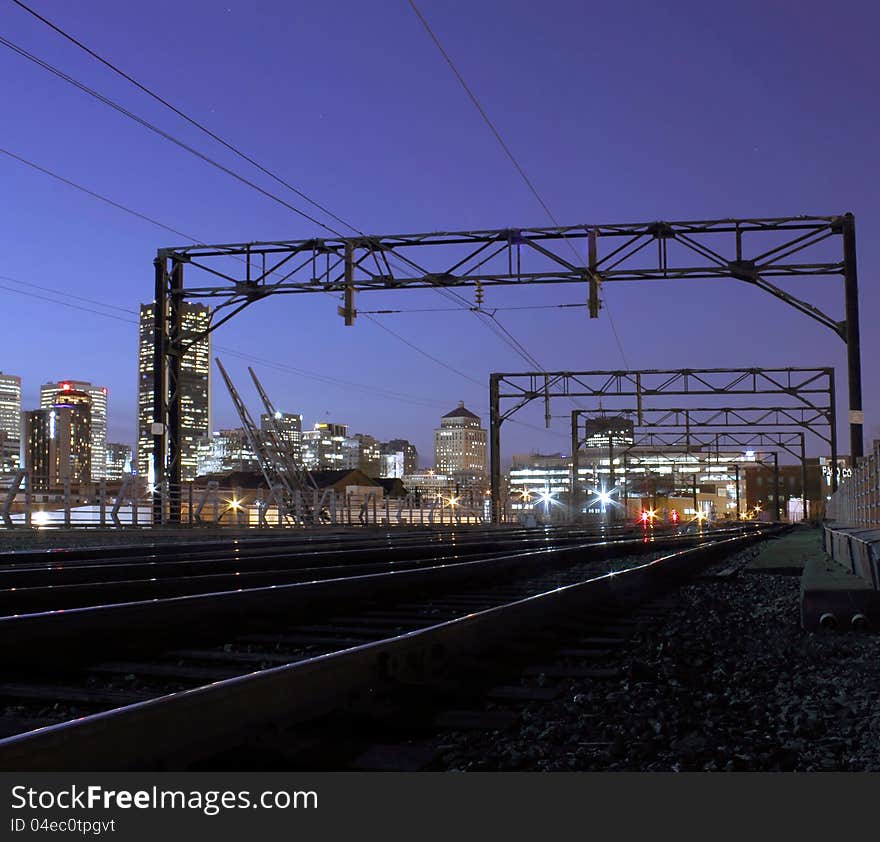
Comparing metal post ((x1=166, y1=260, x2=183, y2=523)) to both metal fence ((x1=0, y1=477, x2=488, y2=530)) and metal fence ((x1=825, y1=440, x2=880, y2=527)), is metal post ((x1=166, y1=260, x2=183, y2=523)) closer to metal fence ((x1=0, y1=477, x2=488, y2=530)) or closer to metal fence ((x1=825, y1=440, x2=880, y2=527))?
metal fence ((x1=0, y1=477, x2=488, y2=530))

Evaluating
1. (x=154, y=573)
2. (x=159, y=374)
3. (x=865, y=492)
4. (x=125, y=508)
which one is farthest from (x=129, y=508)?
(x=865, y=492)

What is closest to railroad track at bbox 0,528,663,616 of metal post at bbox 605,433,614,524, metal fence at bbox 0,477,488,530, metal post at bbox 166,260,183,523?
metal fence at bbox 0,477,488,530

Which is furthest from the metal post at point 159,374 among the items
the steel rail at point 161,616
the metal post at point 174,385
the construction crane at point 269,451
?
the steel rail at point 161,616

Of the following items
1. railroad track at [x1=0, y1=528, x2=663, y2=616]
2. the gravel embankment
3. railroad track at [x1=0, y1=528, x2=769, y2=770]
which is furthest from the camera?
railroad track at [x1=0, y1=528, x2=663, y2=616]

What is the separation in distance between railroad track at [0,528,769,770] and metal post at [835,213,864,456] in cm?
1672

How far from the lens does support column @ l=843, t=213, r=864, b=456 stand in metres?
24.8

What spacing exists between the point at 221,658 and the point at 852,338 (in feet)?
77.5

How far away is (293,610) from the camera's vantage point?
7.78m

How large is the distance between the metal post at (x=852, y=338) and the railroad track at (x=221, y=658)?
16.7 m

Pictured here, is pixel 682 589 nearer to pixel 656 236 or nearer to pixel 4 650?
pixel 4 650

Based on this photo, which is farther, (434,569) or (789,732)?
(434,569)

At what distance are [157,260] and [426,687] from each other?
93.2 feet

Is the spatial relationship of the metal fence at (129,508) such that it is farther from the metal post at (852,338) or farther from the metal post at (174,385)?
the metal post at (852,338)
